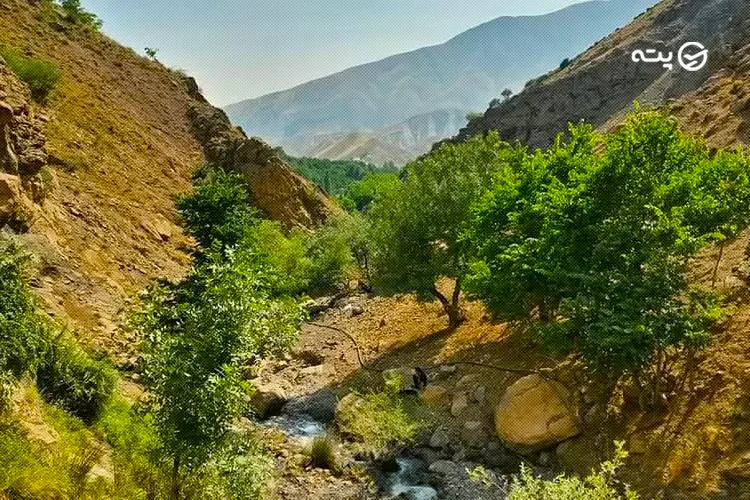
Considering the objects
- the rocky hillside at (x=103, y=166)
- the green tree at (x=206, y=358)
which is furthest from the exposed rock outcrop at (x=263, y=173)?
the green tree at (x=206, y=358)

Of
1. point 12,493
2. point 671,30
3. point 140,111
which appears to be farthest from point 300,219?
point 671,30

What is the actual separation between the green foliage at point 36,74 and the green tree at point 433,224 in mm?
25068

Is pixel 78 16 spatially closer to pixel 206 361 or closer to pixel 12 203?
pixel 12 203

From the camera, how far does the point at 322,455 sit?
1584cm

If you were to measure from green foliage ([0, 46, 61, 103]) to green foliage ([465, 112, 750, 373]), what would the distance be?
1240 inches

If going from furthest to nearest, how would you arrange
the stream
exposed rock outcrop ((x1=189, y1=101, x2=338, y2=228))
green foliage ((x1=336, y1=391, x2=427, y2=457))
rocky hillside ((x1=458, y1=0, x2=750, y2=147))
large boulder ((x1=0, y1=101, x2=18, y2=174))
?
rocky hillside ((x1=458, y1=0, x2=750, y2=147)), exposed rock outcrop ((x1=189, y1=101, x2=338, y2=228)), large boulder ((x1=0, y1=101, x2=18, y2=174)), green foliage ((x1=336, y1=391, x2=427, y2=457)), the stream

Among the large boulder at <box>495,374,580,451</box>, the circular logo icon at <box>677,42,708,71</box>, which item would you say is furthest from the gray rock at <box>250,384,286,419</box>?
the circular logo icon at <box>677,42,708,71</box>

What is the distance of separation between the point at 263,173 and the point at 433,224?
28.2 meters

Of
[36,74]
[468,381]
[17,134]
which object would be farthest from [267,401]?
[36,74]

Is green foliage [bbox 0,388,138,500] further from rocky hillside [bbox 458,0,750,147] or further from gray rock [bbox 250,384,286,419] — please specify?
rocky hillside [bbox 458,0,750,147]

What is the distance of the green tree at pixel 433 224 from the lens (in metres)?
23.2

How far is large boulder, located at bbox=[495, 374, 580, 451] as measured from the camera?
14508 millimetres

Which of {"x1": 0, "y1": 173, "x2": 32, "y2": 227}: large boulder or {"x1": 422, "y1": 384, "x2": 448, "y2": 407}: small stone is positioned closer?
{"x1": 0, "y1": 173, "x2": 32, "y2": 227}: large boulder

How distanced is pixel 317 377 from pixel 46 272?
11.3 metres
